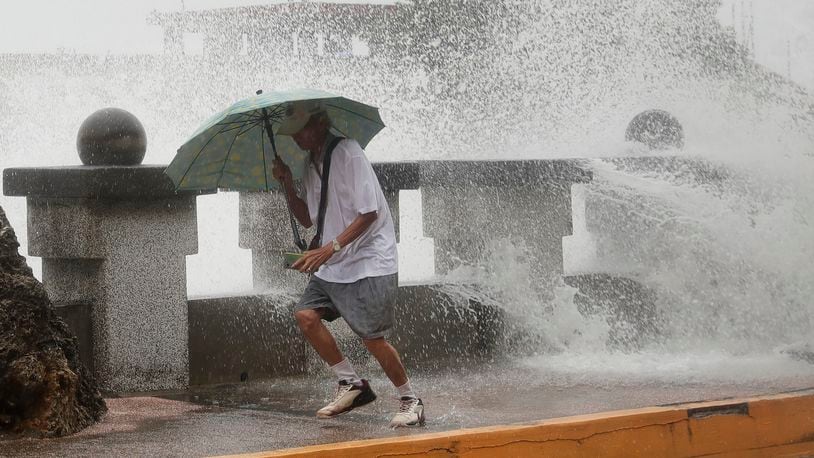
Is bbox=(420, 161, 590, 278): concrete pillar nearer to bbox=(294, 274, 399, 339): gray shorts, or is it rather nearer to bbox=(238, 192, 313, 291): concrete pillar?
bbox=(238, 192, 313, 291): concrete pillar

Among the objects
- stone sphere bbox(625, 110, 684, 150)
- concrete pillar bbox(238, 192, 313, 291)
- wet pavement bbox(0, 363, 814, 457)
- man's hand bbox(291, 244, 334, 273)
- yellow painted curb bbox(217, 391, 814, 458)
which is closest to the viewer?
yellow painted curb bbox(217, 391, 814, 458)

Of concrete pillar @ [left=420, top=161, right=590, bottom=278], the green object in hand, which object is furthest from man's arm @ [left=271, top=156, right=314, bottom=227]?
concrete pillar @ [left=420, top=161, right=590, bottom=278]

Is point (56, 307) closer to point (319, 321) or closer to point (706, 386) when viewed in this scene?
point (319, 321)

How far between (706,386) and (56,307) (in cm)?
379

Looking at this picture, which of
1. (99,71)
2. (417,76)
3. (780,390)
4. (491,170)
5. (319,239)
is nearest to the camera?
(319,239)

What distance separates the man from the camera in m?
5.50

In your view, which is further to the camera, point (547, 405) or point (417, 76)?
point (417, 76)

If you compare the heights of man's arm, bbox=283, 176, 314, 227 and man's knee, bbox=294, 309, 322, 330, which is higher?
man's arm, bbox=283, 176, 314, 227

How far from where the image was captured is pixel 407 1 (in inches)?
650

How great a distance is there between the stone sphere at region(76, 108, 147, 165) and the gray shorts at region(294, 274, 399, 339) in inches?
71.2

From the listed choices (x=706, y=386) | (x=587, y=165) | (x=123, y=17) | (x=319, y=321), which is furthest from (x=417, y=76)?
(x=319, y=321)

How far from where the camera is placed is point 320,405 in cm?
642

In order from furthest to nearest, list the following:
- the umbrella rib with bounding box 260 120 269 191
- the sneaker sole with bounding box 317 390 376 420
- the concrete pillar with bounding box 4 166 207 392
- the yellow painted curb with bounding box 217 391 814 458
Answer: the concrete pillar with bounding box 4 166 207 392 < the umbrella rib with bounding box 260 120 269 191 < the sneaker sole with bounding box 317 390 376 420 < the yellow painted curb with bounding box 217 391 814 458

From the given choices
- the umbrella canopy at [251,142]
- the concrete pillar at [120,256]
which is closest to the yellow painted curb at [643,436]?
the umbrella canopy at [251,142]
